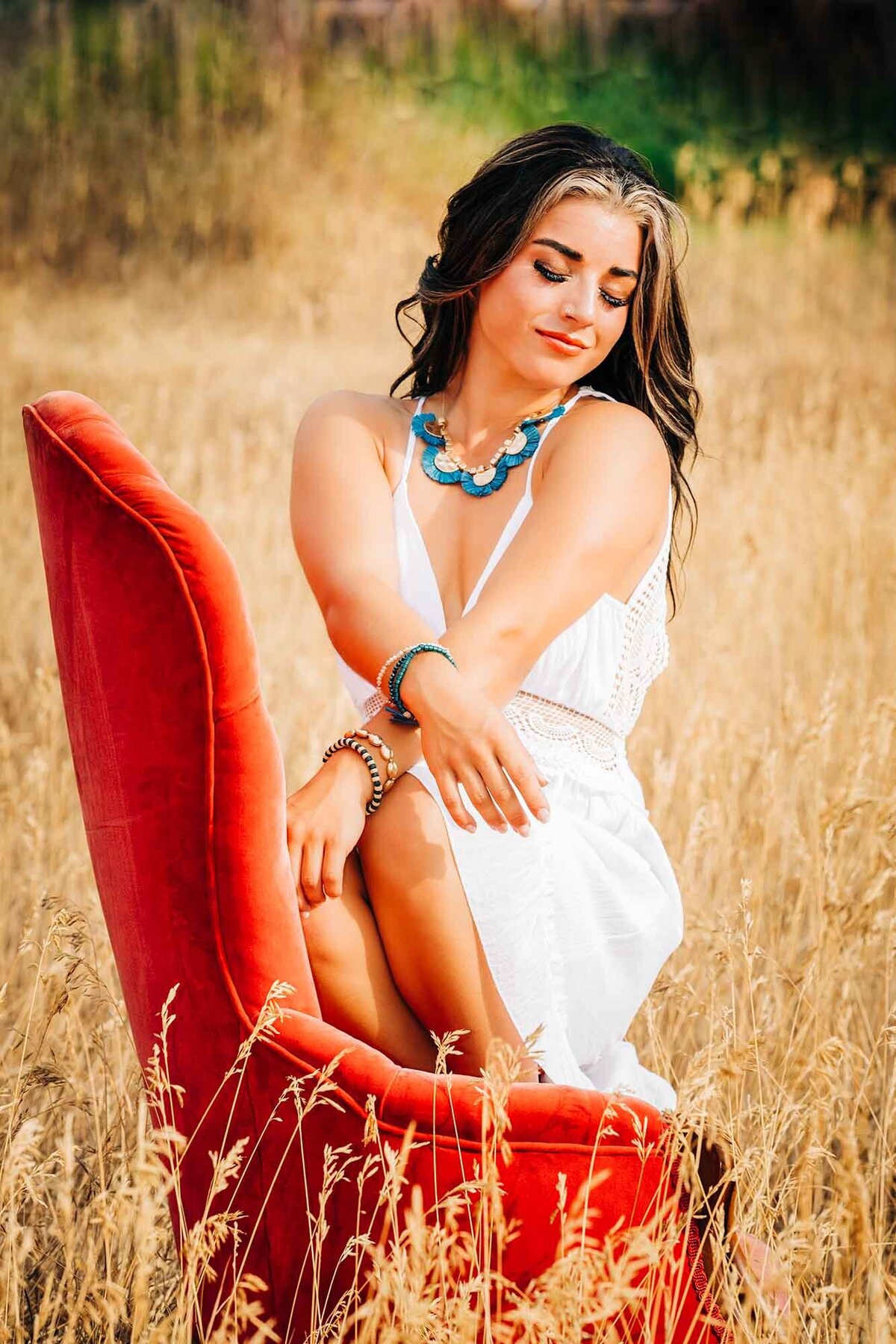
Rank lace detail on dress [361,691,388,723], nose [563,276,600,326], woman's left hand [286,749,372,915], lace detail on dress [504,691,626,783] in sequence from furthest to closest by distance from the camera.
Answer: nose [563,276,600,326], lace detail on dress [504,691,626,783], lace detail on dress [361,691,388,723], woman's left hand [286,749,372,915]

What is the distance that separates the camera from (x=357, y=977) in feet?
6.00

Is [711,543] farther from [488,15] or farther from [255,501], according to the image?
[488,15]

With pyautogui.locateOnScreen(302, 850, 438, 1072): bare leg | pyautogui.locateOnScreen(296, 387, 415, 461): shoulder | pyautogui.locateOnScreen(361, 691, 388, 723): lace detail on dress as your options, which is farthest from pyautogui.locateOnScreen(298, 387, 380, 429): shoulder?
pyautogui.locateOnScreen(302, 850, 438, 1072): bare leg

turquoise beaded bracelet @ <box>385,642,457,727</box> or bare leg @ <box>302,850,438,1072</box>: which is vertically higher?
turquoise beaded bracelet @ <box>385,642,457,727</box>

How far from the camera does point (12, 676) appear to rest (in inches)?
176

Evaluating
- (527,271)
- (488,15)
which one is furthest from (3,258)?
(527,271)

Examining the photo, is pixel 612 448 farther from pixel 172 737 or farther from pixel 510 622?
pixel 172 737

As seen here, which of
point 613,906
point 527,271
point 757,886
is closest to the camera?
point 613,906

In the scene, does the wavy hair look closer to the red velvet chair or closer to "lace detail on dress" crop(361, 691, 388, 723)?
"lace detail on dress" crop(361, 691, 388, 723)

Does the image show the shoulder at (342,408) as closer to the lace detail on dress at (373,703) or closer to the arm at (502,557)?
the arm at (502,557)

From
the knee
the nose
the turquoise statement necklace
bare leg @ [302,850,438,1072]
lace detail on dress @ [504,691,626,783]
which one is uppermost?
the nose

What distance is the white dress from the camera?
1.86 metres

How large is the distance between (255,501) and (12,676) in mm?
1682

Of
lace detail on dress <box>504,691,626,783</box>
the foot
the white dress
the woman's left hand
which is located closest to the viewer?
the foot
